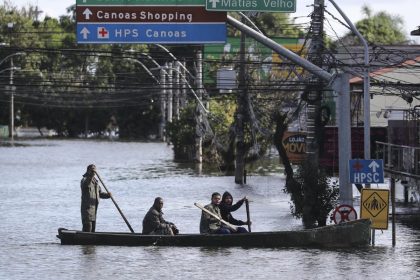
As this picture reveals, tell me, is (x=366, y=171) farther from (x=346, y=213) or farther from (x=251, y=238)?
(x=251, y=238)

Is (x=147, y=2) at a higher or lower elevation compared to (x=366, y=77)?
higher

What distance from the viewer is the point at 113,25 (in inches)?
1171

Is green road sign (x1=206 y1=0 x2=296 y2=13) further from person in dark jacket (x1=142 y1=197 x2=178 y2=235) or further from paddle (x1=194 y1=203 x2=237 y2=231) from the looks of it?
person in dark jacket (x1=142 y1=197 x2=178 y2=235)

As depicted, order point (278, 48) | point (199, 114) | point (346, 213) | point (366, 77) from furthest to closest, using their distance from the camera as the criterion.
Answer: point (199, 114)
point (366, 77)
point (346, 213)
point (278, 48)

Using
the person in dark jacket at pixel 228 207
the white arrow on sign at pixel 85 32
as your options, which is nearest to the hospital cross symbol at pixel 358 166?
the person in dark jacket at pixel 228 207

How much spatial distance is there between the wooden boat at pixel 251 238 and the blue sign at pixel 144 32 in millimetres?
4636

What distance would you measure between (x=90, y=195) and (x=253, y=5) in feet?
20.0

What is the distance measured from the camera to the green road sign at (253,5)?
95.0ft

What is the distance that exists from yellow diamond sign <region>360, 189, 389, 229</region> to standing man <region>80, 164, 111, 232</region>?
6.29 metres

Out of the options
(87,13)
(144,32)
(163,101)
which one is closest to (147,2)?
(144,32)

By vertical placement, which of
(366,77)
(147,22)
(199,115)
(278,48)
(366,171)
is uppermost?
(147,22)

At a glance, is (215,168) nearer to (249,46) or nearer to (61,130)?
(249,46)

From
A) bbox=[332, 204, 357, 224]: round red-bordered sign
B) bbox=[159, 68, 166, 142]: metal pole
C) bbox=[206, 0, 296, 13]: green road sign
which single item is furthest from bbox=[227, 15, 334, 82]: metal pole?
bbox=[159, 68, 166, 142]: metal pole

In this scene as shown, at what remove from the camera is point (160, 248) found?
30031 millimetres
